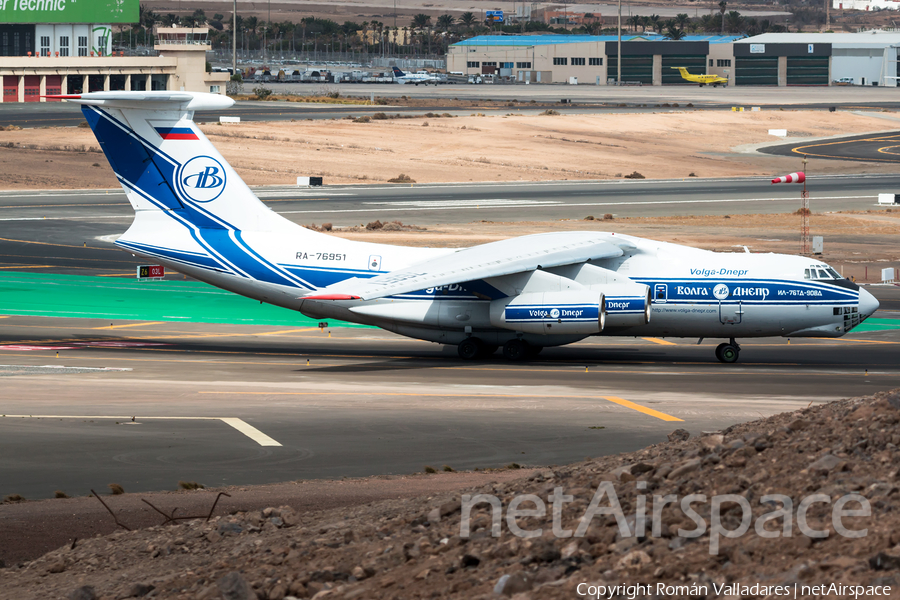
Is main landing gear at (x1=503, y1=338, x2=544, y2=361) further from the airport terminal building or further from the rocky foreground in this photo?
the airport terminal building

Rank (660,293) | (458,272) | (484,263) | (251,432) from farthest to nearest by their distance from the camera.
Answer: (660,293) → (484,263) → (458,272) → (251,432)

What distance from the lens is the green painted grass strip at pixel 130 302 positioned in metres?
42.9

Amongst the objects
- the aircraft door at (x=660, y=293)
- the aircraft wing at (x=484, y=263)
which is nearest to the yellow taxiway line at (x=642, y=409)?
the aircraft wing at (x=484, y=263)

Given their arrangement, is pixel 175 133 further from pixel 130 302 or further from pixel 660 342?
pixel 660 342

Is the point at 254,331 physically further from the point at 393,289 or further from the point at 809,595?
the point at 809,595

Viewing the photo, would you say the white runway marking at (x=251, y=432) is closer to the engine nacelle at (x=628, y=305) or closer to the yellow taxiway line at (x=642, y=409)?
the yellow taxiway line at (x=642, y=409)

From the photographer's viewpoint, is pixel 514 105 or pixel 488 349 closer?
pixel 488 349

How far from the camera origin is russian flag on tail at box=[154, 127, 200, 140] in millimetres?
36312

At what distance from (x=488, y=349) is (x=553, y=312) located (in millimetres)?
3386

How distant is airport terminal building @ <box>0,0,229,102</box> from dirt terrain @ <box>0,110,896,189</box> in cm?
2850

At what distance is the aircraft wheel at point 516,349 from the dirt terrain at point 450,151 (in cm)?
6200

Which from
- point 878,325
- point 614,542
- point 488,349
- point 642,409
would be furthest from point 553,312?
point 614,542

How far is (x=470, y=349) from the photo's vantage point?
35875mm

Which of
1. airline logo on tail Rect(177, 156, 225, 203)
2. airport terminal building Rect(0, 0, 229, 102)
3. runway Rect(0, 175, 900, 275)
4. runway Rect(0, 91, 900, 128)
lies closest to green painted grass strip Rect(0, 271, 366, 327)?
runway Rect(0, 175, 900, 275)
